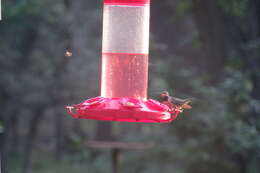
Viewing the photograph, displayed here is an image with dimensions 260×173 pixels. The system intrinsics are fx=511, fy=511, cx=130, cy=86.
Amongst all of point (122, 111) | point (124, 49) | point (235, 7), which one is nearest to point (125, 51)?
point (124, 49)

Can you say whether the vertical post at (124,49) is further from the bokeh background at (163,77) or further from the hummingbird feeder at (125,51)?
the bokeh background at (163,77)

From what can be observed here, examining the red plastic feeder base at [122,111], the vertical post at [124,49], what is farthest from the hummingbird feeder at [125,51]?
the red plastic feeder base at [122,111]

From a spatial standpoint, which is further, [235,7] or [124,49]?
[235,7]

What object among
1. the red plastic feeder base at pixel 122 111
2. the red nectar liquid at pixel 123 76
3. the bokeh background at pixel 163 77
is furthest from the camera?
the bokeh background at pixel 163 77

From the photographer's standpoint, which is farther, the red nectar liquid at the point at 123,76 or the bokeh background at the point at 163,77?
the bokeh background at the point at 163,77

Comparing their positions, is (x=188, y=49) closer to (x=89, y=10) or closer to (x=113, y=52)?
(x=89, y=10)

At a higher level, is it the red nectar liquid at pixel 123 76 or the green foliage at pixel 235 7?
the green foliage at pixel 235 7

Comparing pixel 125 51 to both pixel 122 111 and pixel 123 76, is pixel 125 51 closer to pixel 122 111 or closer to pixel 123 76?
pixel 123 76
